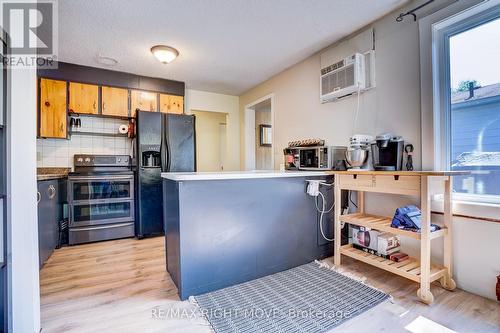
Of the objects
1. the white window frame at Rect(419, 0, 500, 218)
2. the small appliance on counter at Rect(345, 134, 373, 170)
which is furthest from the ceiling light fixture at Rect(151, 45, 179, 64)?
the white window frame at Rect(419, 0, 500, 218)

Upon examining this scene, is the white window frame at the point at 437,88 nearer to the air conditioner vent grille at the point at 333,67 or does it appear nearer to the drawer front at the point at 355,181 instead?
the drawer front at the point at 355,181

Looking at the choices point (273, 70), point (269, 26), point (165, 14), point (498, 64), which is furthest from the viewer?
point (273, 70)

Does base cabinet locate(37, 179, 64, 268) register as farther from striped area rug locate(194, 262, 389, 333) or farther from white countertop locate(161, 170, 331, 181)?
striped area rug locate(194, 262, 389, 333)

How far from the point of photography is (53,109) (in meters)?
3.13

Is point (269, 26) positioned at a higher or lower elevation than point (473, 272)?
higher

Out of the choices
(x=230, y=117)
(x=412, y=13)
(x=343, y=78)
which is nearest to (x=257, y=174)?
(x=343, y=78)

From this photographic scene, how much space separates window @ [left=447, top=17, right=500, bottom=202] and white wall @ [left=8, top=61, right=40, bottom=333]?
2876 mm

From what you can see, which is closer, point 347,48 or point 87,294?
point 87,294

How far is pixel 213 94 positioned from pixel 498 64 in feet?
12.9

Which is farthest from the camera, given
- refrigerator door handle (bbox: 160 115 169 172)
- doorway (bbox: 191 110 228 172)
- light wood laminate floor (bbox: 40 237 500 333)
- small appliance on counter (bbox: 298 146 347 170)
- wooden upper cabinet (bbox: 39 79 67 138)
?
doorway (bbox: 191 110 228 172)

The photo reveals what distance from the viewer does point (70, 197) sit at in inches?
115

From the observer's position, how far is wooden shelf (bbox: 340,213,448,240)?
1.69 metres

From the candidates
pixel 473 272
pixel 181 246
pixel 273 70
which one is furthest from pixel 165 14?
pixel 473 272

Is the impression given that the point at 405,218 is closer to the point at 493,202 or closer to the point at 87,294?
the point at 493,202
